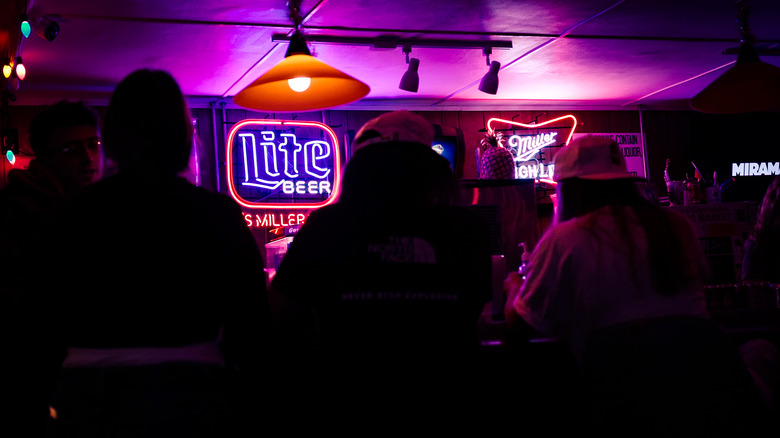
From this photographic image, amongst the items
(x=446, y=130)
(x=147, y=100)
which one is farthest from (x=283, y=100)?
(x=446, y=130)

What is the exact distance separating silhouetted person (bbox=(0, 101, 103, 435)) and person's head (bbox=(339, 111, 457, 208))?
82 centimetres

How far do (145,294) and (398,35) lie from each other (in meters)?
4.16

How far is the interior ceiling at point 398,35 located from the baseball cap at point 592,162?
2.44 meters

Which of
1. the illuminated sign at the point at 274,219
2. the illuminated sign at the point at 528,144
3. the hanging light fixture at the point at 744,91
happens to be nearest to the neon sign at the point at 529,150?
the illuminated sign at the point at 528,144

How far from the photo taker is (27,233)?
199cm

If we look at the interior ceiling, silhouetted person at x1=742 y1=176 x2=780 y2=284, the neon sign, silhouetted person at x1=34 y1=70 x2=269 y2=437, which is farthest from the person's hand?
the neon sign

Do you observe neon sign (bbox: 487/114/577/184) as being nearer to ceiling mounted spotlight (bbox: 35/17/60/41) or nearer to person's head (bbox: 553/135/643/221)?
ceiling mounted spotlight (bbox: 35/17/60/41)

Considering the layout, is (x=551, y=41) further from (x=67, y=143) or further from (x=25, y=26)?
(x=67, y=143)

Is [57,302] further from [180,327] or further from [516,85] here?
[516,85]

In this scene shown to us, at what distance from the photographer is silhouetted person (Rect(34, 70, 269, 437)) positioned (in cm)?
154

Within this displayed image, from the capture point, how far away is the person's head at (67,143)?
226 cm

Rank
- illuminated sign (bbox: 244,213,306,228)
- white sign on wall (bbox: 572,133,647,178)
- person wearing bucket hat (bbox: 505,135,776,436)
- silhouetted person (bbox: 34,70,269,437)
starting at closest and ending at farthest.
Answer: silhouetted person (bbox: 34,70,269,437), person wearing bucket hat (bbox: 505,135,776,436), illuminated sign (bbox: 244,213,306,228), white sign on wall (bbox: 572,133,647,178)

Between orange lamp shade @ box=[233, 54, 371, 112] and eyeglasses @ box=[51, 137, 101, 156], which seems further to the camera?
orange lamp shade @ box=[233, 54, 371, 112]

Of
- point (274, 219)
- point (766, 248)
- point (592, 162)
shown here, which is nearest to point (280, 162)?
point (274, 219)
